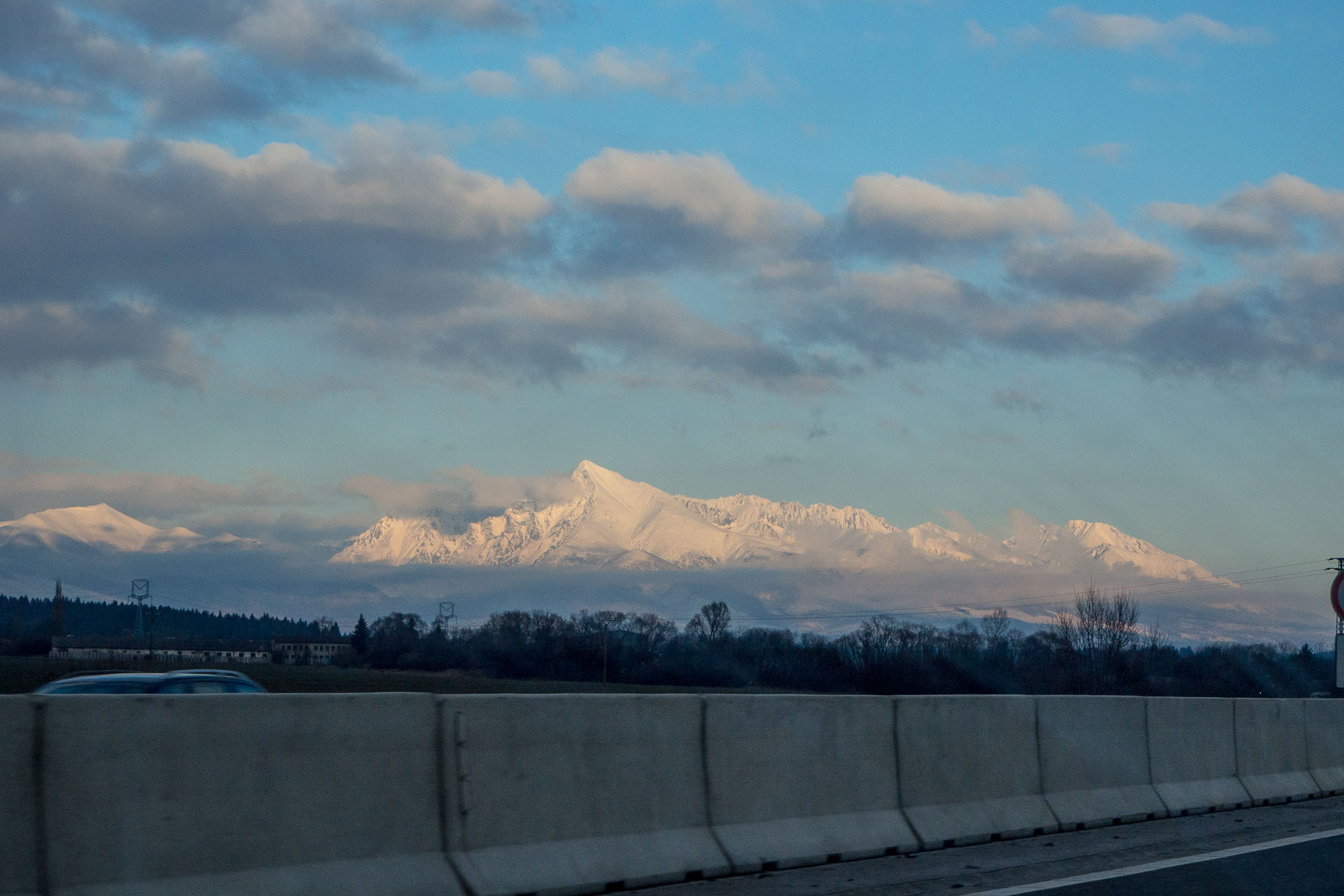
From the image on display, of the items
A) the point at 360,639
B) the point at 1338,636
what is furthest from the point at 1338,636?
the point at 360,639

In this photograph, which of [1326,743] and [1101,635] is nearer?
[1326,743]

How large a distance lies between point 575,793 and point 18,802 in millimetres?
3162

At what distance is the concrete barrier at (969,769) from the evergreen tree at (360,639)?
140 m

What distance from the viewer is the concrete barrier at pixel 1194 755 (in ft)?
41.4

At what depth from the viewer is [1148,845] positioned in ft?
34.1

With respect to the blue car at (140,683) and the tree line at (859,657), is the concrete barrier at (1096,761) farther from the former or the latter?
the tree line at (859,657)

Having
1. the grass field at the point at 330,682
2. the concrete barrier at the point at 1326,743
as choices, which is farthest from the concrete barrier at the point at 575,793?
the grass field at the point at 330,682

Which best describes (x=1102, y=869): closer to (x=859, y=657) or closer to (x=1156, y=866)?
(x=1156, y=866)

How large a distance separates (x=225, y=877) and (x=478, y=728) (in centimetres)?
164

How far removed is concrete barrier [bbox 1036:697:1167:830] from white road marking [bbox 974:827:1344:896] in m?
1.33

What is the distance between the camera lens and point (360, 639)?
155m

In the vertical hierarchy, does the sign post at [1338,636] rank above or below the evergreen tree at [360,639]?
above

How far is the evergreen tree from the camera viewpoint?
149500mm

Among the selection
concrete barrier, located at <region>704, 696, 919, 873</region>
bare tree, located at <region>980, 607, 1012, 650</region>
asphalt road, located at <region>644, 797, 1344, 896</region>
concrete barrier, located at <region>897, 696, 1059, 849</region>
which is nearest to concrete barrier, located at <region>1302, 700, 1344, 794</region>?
asphalt road, located at <region>644, 797, 1344, 896</region>
